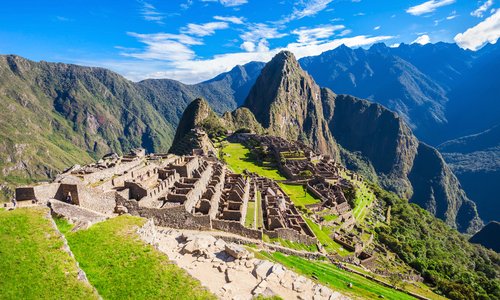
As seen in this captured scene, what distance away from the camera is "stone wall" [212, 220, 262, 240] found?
1219 inches

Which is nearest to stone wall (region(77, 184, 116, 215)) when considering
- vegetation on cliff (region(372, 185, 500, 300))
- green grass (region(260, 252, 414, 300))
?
green grass (region(260, 252, 414, 300))

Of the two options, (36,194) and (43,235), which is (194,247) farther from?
(36,194)

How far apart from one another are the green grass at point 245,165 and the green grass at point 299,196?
703cm

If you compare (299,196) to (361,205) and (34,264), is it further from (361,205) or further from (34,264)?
(34,264)

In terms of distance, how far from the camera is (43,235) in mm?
16797

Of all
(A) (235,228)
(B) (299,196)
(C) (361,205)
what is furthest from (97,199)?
(C) (361,205)

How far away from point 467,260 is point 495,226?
272ft

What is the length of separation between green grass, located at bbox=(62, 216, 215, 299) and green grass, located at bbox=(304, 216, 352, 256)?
30.9m

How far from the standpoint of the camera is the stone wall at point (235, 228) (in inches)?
1219

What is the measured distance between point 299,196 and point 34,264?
58.2 metres

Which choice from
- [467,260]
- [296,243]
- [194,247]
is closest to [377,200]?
[467,260]

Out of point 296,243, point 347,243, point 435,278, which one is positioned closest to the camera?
point 296,243

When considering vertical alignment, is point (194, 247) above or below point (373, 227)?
above

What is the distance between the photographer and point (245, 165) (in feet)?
298
